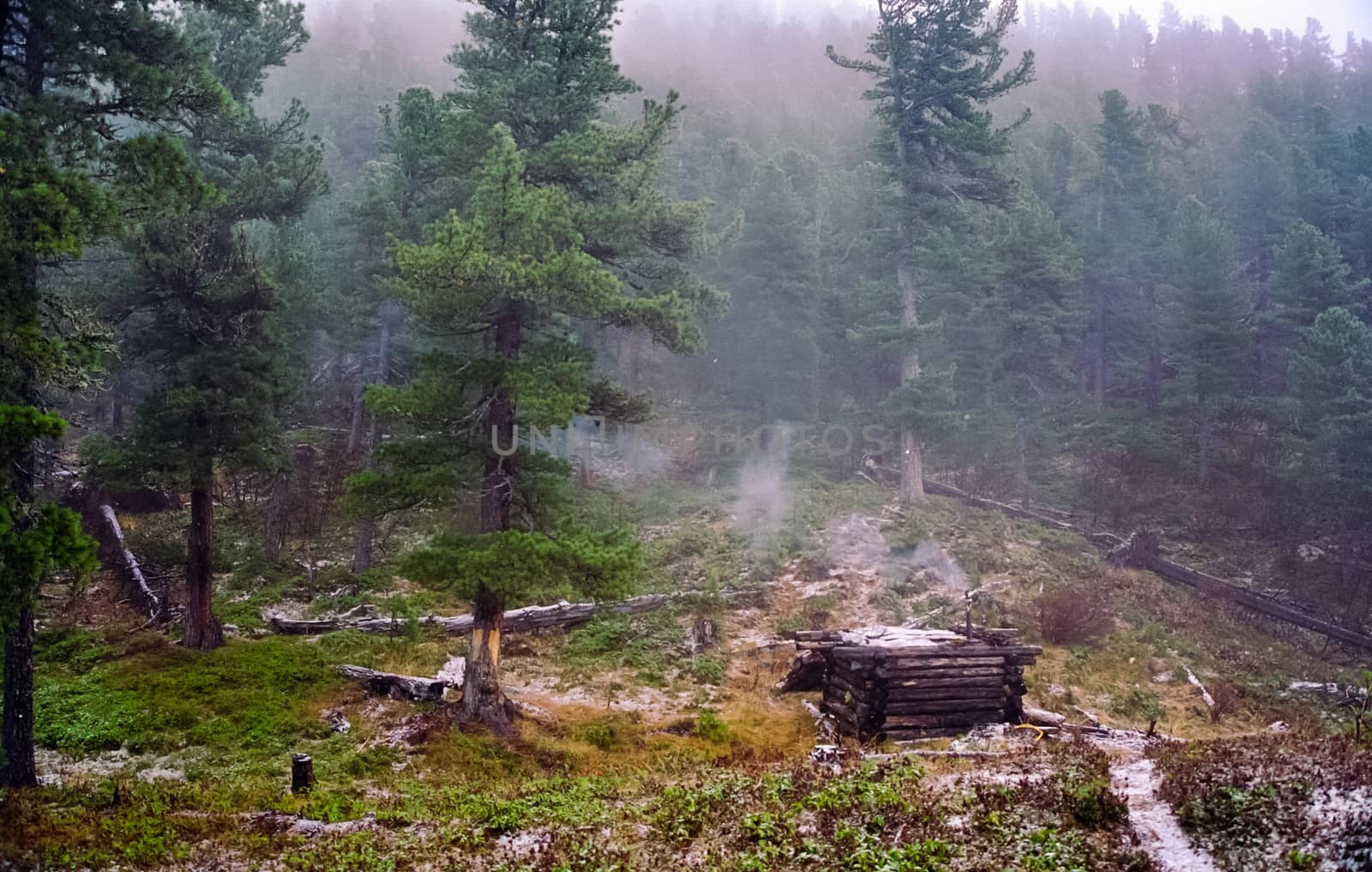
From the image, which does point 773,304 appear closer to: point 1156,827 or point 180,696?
point 180,696

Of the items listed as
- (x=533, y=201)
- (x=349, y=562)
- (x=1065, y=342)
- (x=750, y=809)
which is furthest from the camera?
(x=1065, y=342)

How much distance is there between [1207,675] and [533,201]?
66.3 ft

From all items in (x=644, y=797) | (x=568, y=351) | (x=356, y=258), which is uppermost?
(x=356, y=258)

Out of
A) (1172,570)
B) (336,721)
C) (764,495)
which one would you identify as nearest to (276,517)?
(336,721)

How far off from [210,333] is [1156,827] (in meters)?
18.9

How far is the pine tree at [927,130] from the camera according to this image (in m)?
31.2

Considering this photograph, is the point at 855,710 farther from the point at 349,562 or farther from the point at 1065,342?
the point at 1065,342

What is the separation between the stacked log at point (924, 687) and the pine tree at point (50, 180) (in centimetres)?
1269

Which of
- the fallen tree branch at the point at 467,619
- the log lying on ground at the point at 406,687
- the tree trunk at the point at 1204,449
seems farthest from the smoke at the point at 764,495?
the tree trunk at the point at 1204,449

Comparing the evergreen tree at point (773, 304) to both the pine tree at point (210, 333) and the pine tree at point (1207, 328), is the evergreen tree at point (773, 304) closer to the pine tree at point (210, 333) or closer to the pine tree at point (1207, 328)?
the pine tree at point (1207, 328)

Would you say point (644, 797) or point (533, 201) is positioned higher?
point (533, 201)

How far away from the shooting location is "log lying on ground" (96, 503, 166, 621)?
64.4 feet

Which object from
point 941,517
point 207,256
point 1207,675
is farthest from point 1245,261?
point 207,256

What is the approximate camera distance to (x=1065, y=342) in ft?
127
